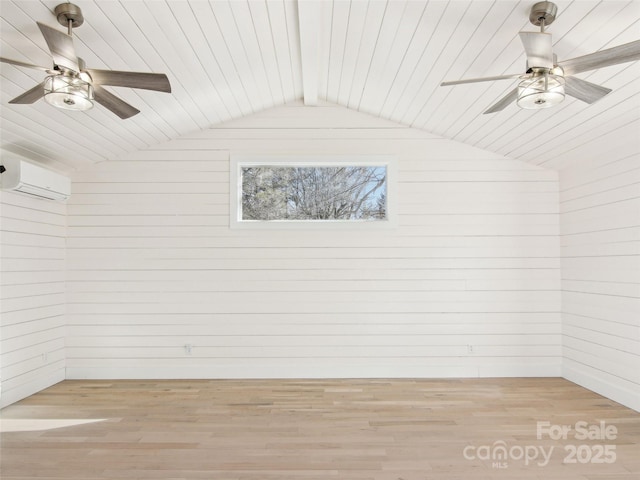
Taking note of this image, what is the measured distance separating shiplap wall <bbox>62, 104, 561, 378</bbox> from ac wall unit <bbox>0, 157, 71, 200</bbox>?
0.38 m

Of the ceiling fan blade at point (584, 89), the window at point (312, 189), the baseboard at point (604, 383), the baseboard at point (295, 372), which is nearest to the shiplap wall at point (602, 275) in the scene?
the baseboard at point (604, 383)

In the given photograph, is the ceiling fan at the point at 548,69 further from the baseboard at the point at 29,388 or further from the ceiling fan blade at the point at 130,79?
the baseboard at the point at 29,388

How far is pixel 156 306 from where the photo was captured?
464cm

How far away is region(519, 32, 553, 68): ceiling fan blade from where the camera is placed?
217 centimetres

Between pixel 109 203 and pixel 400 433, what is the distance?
382 centimetres

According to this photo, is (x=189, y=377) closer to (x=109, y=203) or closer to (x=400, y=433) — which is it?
(x=109, y=203)

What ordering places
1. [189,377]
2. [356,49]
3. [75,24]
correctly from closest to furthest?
[75,24] < [356,49] < [189,377]

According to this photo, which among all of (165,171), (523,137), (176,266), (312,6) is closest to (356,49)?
(312,6)

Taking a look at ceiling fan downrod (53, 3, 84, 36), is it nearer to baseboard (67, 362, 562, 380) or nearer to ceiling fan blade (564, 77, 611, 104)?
ceiling fan blade (564, 77, 611, 104)

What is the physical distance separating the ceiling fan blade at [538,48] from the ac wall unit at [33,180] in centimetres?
397

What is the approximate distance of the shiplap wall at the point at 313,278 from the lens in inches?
182

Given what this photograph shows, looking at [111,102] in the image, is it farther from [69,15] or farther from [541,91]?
[541,91]

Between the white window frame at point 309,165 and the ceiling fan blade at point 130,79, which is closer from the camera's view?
the ceiling fan blade at point 130,79

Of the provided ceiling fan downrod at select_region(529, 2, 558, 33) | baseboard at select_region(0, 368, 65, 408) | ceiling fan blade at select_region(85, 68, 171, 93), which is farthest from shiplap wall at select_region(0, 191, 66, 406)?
ceiling fan downrod at select_region(529, 2, 558, 33)
